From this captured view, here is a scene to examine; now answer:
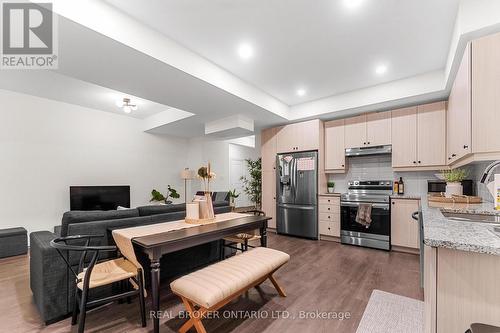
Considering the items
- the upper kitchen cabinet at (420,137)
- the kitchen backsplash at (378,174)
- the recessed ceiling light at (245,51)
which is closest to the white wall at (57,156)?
the recessed ceiling light at (245,51)

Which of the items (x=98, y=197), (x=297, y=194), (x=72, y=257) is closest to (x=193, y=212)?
(x=72, y=257)

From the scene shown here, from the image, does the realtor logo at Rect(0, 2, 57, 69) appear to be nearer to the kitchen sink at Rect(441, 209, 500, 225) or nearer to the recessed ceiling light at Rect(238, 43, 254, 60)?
the recessed ceiling light at Rect(238, 43, 254, 60)

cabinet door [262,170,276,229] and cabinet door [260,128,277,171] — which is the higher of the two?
cabinet door [260,128,277,171]

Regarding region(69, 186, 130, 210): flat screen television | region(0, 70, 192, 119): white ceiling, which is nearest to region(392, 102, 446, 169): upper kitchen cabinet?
region(0, 70, 192, 119): white ceiling

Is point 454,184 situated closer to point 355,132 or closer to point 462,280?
point 355,132

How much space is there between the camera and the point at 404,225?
3.63 metres

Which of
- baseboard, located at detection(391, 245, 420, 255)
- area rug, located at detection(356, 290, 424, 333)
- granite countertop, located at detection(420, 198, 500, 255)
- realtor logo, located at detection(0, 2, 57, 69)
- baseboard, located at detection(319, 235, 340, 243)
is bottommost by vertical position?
baseboard, located at detection(319, 235, 340, 243)

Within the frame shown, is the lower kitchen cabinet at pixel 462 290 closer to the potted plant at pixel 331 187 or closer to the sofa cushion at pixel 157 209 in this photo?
the sofa cushion at pixel 157 209

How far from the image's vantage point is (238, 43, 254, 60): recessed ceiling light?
2619 millimetres

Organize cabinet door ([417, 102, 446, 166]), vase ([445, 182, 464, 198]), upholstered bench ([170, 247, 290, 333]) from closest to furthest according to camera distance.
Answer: upholstered bench ([170, 247, 290, 333]) → vase ([445, 182, 464, 198]) → cabinet door ([417, 102, 446, 166])

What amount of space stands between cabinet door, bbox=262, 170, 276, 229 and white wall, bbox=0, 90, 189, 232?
3.17m

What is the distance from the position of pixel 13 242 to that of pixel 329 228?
5.35m

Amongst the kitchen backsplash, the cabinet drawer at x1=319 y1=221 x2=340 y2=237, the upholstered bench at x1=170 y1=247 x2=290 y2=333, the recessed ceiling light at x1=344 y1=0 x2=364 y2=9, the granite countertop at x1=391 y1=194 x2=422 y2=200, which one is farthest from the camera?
the cabinet drawer at x1=319 y1=221 x2=340 y2=237

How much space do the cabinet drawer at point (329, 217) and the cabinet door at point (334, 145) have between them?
898 mm
